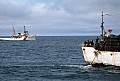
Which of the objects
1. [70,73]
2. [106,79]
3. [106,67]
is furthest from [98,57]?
[106,79]

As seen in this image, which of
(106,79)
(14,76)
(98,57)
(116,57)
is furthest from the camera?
(98,57)

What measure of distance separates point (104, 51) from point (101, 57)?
117cm

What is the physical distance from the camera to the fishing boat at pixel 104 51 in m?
50.6

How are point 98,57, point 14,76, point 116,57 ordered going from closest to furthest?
1. point 14,76
2. point 116,57
3. point 98,57

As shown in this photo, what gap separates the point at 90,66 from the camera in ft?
183

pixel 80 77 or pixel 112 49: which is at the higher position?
pixel 112 49

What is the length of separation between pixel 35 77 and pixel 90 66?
45.8ft

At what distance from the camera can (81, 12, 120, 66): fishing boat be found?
1993 inches

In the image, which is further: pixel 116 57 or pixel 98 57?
pixel 98 57

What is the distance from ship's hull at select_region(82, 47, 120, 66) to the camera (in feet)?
164

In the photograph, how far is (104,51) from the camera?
52.3 m

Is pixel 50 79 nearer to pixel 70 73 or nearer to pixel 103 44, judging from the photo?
pixel 70 73

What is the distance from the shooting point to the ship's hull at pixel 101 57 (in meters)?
50.1

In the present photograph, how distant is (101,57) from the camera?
52812mm
